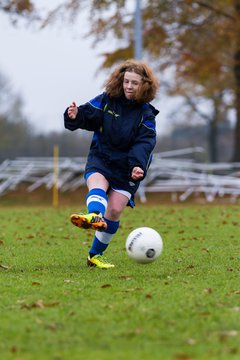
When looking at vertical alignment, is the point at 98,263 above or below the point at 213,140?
below

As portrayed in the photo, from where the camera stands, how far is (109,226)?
6859 mm

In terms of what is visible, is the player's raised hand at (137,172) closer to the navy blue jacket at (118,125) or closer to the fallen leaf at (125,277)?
the navy blue jacket at (118,125)

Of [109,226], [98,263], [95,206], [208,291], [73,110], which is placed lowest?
[98,263]

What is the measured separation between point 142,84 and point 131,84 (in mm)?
111

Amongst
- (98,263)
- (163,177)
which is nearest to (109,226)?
(98,263)

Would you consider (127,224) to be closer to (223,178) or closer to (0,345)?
(0,345)

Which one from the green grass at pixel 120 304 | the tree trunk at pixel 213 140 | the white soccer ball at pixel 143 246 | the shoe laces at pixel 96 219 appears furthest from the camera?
the tree trunk at pixel 213 140

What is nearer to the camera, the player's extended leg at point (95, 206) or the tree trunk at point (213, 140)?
the player's extended leg at point (95, 206)

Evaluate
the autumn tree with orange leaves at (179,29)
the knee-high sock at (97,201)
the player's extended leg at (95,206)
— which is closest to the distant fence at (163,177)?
the autumn tree with orange leaves at (179,29)

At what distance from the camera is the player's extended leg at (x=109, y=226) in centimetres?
673

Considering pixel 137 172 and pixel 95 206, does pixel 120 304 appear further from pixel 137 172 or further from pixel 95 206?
pixel 137 172

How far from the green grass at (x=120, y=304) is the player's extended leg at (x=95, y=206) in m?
0.47

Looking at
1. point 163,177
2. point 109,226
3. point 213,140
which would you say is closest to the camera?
point 109,226

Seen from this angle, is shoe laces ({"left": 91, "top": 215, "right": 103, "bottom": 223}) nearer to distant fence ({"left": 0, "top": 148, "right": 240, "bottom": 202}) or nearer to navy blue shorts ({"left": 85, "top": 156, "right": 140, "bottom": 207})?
navy blue shorts ({"left": 85, "top": 156, "right": 140, "bottom": 207})
